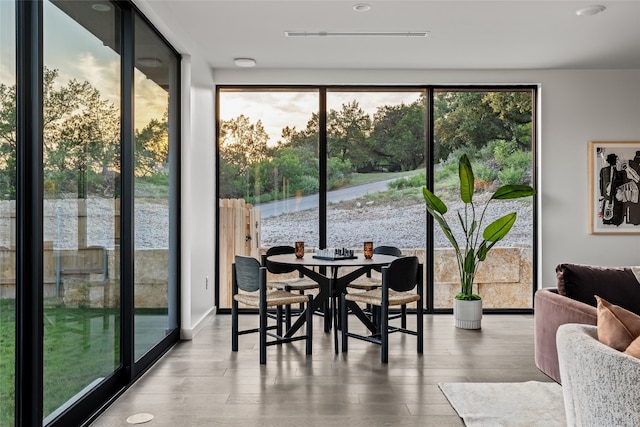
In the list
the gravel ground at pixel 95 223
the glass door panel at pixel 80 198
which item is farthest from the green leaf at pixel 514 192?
the glass door panel at pixel 80 198

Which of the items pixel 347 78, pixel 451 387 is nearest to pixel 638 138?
pixel 347 78

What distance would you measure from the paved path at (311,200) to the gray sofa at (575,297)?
2794 mm

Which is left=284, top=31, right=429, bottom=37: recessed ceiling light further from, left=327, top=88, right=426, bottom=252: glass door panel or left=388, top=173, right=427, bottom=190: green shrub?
left=388, top=173, right=427, bottom=190: green shrub

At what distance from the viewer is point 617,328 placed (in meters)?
1.96

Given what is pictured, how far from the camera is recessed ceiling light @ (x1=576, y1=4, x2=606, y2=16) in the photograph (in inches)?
159

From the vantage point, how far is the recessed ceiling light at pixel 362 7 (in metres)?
3.99

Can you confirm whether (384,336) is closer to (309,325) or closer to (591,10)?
(309,325)

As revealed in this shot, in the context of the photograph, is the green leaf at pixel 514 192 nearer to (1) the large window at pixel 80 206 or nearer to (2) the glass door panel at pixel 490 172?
(2) the glass door panel at pixel 490 172

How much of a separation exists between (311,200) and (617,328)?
4.38 metres

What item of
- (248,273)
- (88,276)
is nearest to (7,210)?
(88,276)

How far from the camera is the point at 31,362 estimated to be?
7.77ft

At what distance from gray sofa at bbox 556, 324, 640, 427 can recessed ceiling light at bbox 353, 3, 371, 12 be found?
9.00 ft

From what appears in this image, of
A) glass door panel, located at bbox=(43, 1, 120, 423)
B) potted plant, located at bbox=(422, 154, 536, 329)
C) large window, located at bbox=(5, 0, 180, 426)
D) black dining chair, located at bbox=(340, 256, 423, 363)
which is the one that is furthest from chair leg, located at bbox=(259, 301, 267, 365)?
potted plant, located at bbox=(422, 154, 536, 329)

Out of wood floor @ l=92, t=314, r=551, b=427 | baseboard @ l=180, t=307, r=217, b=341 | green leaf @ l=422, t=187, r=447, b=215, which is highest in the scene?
green leaf @ l=422, t=187, r=447, b=215
